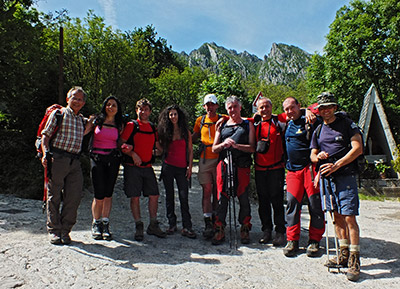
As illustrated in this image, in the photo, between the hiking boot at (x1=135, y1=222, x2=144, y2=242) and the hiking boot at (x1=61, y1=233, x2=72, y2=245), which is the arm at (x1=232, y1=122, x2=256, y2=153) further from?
the hiking boot at (x1=61, y1=233, x2=72, y2=245)

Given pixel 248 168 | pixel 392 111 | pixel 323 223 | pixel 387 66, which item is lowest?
pixel 323 223

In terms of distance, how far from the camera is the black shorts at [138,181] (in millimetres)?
4512

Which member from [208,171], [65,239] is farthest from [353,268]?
[65,239]

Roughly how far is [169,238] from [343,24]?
74.9ft

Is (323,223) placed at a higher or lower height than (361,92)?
lower

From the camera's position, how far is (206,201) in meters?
4.74

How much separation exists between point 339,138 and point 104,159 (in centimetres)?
320

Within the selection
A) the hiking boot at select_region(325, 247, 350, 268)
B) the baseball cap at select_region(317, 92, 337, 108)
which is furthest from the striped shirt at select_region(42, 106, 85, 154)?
the hiking boot at select_region(325, 247, 350, 268)

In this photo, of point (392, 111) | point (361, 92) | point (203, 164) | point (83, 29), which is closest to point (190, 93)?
point (83, 29)

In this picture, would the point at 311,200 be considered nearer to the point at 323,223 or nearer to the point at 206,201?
the point at 323,223

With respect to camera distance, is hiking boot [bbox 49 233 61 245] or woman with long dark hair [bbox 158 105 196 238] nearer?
hiking boot [bbox 49 233 61 245]

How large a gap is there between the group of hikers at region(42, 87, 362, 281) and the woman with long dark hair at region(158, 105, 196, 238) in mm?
17

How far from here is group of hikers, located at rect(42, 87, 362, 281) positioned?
3.58 m

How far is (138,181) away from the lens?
14.9 ft
